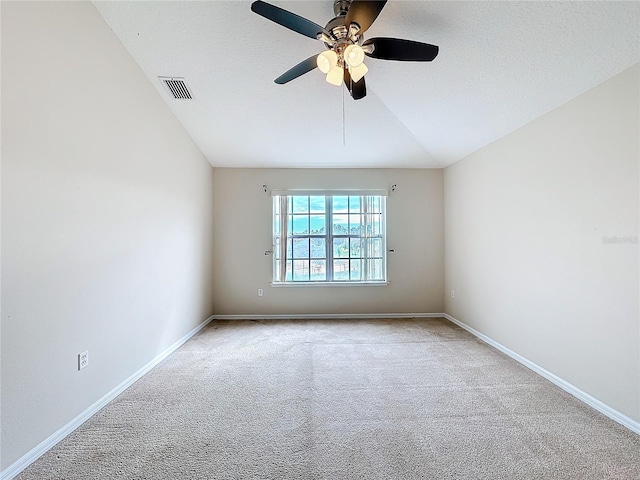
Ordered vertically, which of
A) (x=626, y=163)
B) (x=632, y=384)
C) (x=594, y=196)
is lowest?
(x=632, y=384)

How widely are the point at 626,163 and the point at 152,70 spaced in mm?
3626

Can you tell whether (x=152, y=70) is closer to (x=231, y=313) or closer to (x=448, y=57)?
(x=448, y=57)

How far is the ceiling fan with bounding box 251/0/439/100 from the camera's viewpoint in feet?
4.70

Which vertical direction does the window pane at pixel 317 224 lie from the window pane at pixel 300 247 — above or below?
above

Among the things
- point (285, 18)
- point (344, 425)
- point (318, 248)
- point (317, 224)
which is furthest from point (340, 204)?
point (344, 425)

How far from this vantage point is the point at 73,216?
1.78 m

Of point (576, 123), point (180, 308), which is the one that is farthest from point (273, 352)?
point (576, 123)

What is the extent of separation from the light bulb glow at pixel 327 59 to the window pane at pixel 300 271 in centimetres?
305

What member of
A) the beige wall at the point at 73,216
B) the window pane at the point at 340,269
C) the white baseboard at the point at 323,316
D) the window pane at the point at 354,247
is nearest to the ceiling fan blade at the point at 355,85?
the beige wall at the point at 73,216

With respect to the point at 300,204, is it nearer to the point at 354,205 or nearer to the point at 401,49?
the point at 354,205

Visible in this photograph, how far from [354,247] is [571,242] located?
2.61m

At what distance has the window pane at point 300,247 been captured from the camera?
171 inches

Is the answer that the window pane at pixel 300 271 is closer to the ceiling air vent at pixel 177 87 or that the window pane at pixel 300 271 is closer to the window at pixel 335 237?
the window at pixel 335 237

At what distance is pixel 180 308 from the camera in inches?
126
